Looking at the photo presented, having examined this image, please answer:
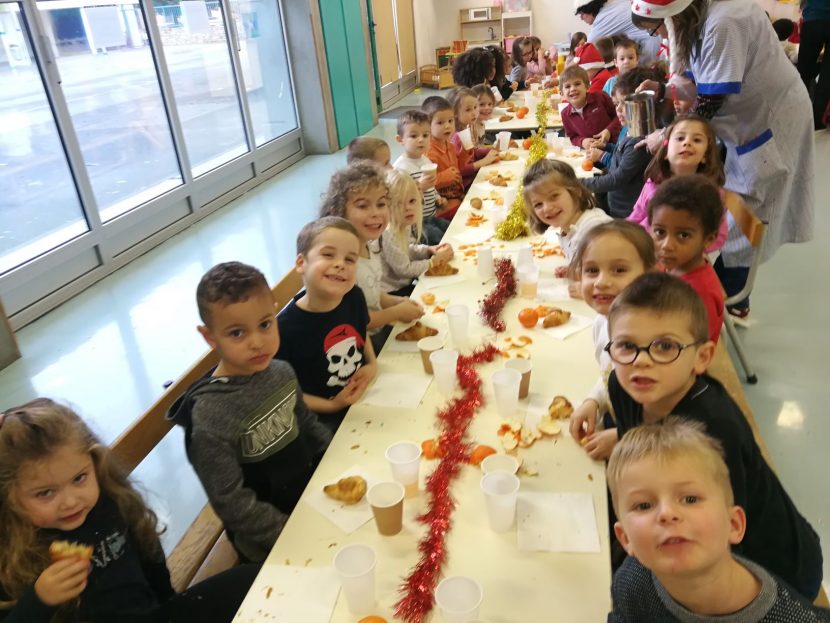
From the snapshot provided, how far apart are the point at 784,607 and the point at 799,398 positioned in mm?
2392

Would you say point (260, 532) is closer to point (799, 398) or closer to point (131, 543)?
point (131, 543)

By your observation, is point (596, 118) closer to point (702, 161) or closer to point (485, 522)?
point (702, 161)

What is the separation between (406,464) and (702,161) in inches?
93.1

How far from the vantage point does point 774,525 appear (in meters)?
1.46

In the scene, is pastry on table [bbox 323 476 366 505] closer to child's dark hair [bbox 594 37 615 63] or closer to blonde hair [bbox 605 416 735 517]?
blonde hair [bbox 605 416 735 517]

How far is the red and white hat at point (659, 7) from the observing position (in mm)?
2945

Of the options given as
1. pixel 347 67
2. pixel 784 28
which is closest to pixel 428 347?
pixel 347 67

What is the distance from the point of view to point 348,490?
5.05 ft

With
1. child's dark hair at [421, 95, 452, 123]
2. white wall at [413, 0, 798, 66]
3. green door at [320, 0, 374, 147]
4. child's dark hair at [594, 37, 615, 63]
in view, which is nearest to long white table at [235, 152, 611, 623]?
child's dark hair at [421, 95, 452, 123]

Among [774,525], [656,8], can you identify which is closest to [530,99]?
[656,8]

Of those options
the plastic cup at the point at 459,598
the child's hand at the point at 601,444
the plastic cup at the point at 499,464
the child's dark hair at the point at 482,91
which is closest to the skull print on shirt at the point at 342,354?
the plastic cup at the point at 499,464

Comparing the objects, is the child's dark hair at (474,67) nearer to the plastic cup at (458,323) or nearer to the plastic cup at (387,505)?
the plastic cup at (458,323)

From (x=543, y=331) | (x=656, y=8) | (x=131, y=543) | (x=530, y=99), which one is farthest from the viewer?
(x=530, y=99)

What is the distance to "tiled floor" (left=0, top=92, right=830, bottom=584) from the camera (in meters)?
2.83
